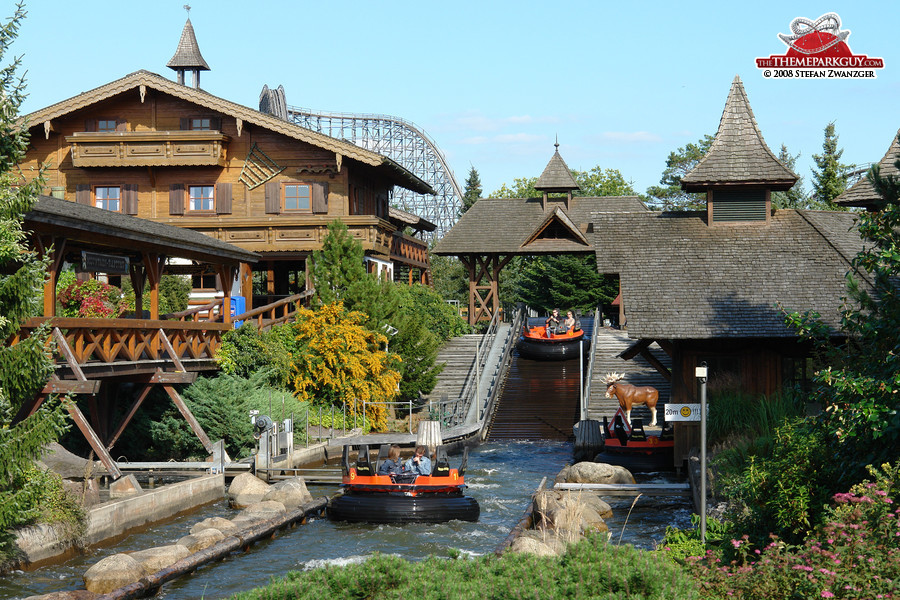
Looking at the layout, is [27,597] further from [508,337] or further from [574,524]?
[508,337]

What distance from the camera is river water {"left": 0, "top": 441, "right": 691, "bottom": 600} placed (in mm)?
14602

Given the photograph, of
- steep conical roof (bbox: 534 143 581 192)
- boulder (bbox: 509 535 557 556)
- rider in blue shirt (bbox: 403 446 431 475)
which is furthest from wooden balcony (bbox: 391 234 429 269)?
boulder (bbox: 509 535 557 556)

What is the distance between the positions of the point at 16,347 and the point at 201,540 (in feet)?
13.8

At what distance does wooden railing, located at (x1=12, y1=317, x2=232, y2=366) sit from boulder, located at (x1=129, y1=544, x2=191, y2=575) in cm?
480

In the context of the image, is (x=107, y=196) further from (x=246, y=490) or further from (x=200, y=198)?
(x=246, y=490)

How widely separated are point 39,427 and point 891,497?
1077 cm

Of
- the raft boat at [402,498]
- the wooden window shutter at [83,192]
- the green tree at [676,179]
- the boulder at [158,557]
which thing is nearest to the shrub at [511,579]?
the boulder at [158,557]

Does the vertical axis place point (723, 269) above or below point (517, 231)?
below

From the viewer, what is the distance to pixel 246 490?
68.7 ft

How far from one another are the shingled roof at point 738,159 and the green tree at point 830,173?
1778 centimetres

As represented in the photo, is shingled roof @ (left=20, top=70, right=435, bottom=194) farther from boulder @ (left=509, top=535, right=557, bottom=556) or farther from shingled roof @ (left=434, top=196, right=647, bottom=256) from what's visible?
boulder @ (left=509, top=535, right=557, bottom=556)

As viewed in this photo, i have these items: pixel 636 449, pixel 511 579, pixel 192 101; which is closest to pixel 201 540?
pixel 511 579

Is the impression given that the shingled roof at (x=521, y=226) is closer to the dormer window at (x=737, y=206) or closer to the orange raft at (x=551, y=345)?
the orange raft at (x=551, y=345)

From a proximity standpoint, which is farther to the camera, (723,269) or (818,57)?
(818,57)
